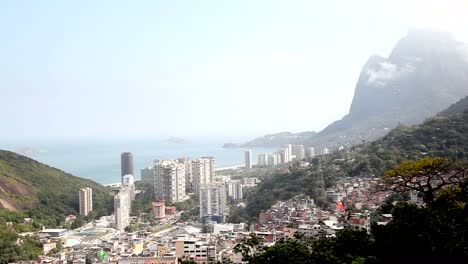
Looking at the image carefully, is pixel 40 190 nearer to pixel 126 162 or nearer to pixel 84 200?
pixel 84 200

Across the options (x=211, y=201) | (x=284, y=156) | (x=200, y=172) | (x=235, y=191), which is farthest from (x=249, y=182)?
(x=284, y=156)

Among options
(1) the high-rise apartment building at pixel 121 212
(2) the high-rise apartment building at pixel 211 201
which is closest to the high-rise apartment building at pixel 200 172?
(2) the high-rise apartment building at pixel 211 201

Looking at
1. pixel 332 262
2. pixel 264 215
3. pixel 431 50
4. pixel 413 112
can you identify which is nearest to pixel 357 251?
pixel 332 262

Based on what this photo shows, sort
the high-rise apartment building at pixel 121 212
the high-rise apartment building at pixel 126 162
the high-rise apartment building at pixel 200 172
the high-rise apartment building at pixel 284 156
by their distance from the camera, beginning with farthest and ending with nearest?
the high-rise apartment building at pixel 284 156 → the high-rise apartment building at pixel 126 162 → the high-rise apartment building at pixel 200 172 → the high-rise apartment building at pixel 121 212

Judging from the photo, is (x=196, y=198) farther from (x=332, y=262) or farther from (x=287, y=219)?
(x=332, y=262)

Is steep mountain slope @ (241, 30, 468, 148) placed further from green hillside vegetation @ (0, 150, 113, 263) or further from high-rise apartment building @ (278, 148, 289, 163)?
green hillside vegetation @ (0, 150, 113, 263)

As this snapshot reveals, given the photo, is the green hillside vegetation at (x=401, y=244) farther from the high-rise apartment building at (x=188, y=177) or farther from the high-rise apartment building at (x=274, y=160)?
the high-rise apartment building at (x=274, y=160)
